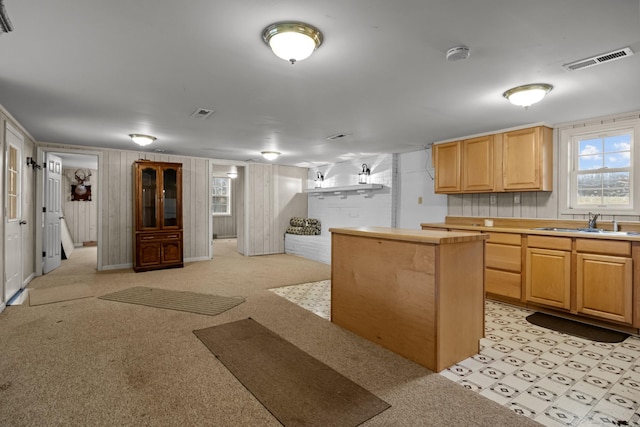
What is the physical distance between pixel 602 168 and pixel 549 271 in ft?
4.86

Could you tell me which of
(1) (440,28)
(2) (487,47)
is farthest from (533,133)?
(1) (440,28)

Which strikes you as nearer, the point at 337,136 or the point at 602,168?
the point at 602,168

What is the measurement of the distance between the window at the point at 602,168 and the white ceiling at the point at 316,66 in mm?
280

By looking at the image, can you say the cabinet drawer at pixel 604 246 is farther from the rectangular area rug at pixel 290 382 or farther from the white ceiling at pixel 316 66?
the rectangular area rug at pixel 290 382

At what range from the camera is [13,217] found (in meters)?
4.21

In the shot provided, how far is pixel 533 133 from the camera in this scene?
13.8 feet

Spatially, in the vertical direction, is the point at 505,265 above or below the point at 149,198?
below


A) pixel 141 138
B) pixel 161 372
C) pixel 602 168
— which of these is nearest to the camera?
pixel 161 372

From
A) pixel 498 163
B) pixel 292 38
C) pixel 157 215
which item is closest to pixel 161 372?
pixel 292 38

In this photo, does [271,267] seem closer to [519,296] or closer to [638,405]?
[519,296]

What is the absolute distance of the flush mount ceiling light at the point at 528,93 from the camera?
2965 millimetres

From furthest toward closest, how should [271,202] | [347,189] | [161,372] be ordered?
[271,202], [347,189], [161,372]

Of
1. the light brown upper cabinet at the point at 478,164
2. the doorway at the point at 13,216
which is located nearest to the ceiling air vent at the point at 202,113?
the doorway at the point at 13,216

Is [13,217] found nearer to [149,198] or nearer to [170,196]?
[149,198]
